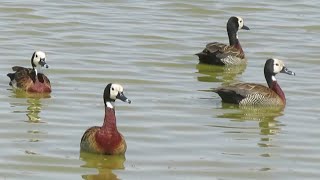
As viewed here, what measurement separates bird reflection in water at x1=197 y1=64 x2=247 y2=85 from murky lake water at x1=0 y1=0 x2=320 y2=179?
0.12 ft

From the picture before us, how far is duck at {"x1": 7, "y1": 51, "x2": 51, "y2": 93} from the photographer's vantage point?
656 inches

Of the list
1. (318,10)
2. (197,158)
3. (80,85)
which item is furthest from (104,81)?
(318,10)

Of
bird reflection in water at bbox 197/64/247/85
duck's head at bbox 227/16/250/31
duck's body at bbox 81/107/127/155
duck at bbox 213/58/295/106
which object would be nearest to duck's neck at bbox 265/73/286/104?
duck at bbox 213/58/295/106

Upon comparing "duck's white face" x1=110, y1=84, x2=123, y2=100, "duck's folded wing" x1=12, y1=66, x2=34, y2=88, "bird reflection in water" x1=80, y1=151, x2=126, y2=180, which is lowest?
"bird reflection in water" x1=80, y1=151, x2=126, y2=180

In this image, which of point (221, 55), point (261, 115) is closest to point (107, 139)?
point (261, 115)

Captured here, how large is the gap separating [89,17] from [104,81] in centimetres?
611

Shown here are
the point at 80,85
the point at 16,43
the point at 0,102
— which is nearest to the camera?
the point at 0,102

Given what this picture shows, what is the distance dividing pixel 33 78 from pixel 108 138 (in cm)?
407

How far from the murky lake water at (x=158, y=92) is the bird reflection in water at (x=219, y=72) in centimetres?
4

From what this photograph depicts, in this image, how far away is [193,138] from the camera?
559 inches

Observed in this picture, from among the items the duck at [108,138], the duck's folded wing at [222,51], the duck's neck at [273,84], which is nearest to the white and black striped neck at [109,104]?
the duck at [108,138]

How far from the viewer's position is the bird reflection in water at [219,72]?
18859 millimetres

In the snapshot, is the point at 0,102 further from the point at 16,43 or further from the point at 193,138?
the point at 16,43

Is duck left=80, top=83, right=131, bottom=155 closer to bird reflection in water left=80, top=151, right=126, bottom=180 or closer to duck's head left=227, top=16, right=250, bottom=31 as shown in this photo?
bird reflection in water left=80, top=151, right=126, bottom=180
